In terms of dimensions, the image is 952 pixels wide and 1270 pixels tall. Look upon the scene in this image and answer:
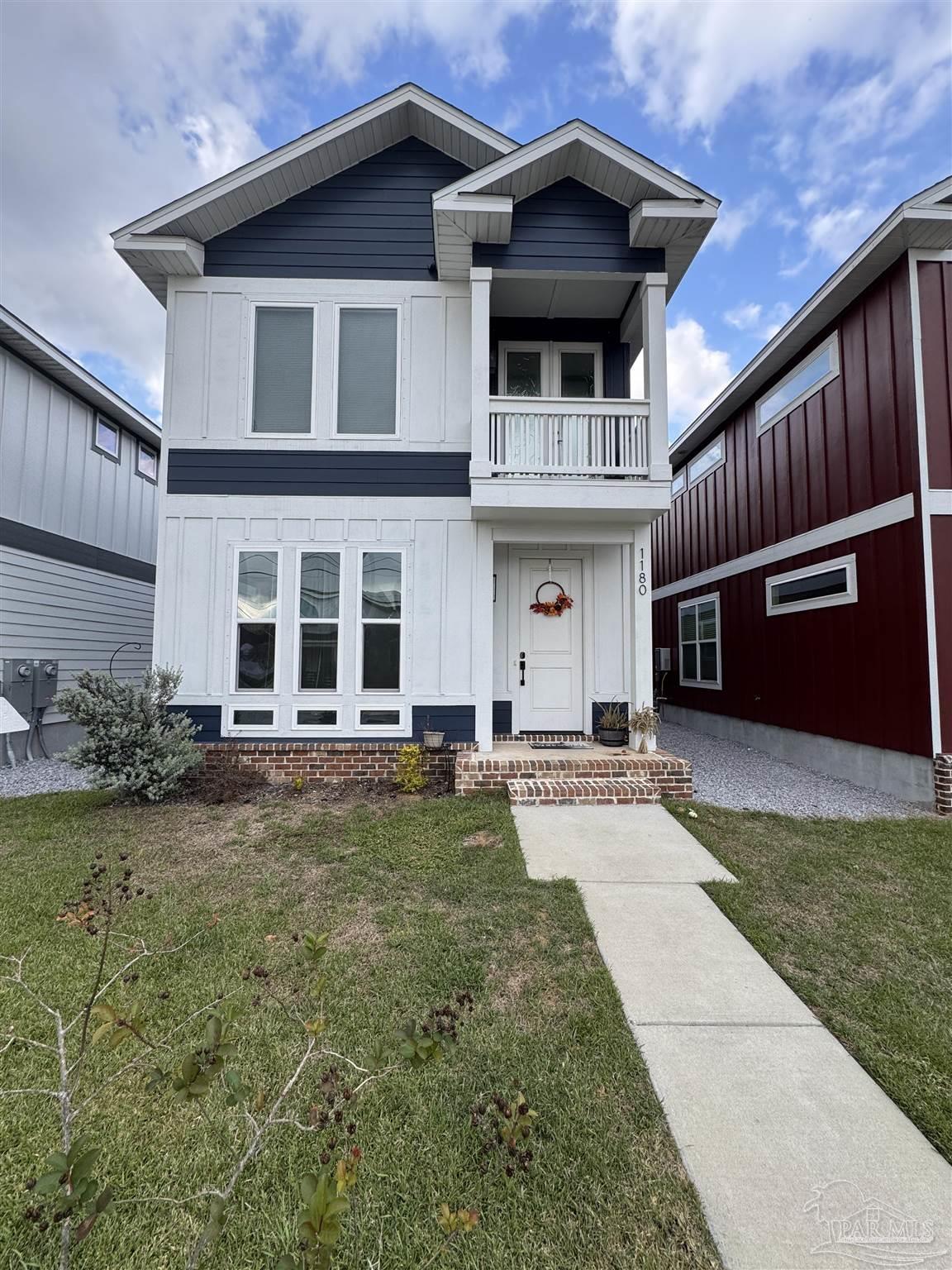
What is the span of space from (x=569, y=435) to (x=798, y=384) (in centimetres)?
454

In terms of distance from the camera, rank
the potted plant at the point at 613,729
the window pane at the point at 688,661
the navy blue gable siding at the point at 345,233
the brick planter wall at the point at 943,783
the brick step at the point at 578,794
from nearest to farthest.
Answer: the brick step at the point at 578,794, the brick planter wall at the point at 943,783, the potted plant at the point at 613,729, the navy blue gable siding at the point at 345,233, the window pane at the point at 688,661

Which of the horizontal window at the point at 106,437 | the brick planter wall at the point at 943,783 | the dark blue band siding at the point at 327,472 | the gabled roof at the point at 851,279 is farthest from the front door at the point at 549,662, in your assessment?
the horizontal window at the point at 106,437

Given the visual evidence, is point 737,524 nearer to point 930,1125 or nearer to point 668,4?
point 668,4

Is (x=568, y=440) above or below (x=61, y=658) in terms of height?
above

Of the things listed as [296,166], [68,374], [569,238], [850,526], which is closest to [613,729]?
[850,526]

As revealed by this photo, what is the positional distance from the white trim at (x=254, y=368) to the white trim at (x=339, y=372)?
8.6 inches

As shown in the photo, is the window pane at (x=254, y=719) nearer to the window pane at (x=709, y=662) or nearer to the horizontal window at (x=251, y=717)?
the horizontal window at (x=251, y=717)

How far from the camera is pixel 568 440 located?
6.45 metres

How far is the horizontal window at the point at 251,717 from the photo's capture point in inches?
262

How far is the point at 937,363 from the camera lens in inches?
242

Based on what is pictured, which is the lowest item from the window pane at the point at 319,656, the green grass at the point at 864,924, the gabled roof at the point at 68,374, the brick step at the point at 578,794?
the green grass at the point at 864,924

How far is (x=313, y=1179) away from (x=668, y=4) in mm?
12334

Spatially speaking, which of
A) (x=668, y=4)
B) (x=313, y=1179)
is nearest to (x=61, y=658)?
(x=313, y=1179)

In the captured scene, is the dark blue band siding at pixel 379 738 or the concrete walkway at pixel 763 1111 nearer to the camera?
the concrete walkway at pixel 763 1111
